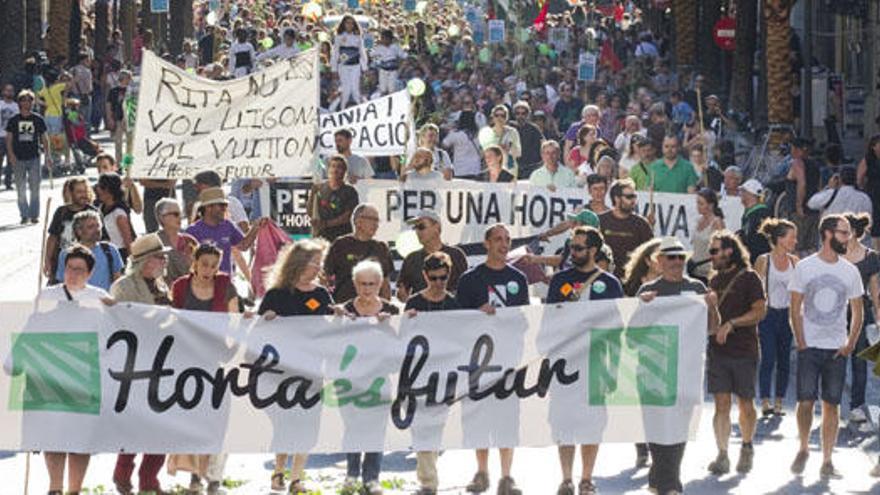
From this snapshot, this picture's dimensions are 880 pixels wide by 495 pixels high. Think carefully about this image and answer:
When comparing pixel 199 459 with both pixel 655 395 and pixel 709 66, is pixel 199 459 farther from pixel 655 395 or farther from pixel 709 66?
pixel 709 66

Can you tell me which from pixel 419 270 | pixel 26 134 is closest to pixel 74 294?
pixel 419 270

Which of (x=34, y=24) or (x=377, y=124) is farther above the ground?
(x=34, y=24)

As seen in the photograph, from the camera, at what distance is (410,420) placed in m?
13.7

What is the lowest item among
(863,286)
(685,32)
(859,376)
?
(859,376)

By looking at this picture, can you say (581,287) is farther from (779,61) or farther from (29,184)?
(779,61)

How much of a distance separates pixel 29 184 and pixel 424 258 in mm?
15622

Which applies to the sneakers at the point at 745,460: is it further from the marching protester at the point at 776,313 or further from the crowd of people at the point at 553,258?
the marching protester at the point at 776,313

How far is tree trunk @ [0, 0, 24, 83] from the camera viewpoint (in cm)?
4575

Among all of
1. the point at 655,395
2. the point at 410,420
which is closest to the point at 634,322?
the point at 655,395

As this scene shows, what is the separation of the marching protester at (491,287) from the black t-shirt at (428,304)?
0.11 m

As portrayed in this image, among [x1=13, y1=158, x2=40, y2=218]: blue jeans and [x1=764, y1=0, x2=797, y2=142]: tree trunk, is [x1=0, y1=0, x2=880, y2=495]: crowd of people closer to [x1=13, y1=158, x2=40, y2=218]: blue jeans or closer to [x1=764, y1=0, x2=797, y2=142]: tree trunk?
[x1=13, y1=158, x2=40, y2=218]: blue jeans

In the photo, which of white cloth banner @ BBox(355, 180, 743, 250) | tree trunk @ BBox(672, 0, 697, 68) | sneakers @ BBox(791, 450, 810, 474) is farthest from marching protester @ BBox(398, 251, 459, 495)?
tree trunk @ BBox(672, 0, 697, 68)

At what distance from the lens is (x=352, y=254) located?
16.2 m

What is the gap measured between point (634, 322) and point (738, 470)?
1.70m
